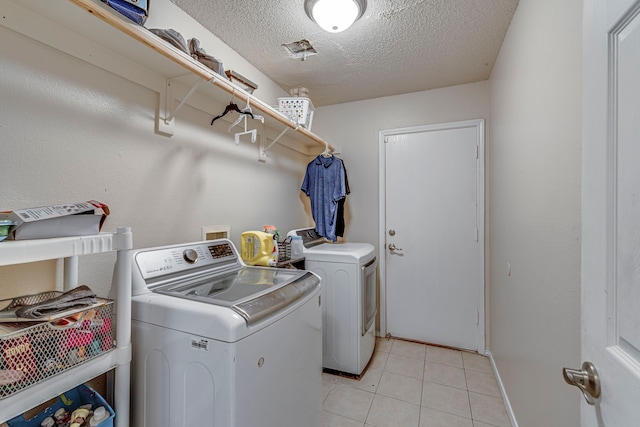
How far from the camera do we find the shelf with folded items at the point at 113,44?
93cm

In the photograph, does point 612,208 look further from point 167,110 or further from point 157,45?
point 167,110

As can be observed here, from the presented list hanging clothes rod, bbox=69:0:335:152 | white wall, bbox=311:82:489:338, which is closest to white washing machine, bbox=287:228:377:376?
white wall, bbox=311:82:489:338

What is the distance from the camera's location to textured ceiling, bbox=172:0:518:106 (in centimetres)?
159

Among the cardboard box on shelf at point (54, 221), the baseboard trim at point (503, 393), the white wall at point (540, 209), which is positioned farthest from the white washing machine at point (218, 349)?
the baseboard trim at point (503, 393)

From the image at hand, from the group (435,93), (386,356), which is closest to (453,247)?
(386,356)

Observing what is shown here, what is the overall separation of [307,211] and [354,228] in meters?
0.55

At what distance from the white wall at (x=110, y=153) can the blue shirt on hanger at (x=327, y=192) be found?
820 mm

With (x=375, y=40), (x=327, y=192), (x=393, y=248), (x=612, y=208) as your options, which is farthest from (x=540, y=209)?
(x=327, y=192)

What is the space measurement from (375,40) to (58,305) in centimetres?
213

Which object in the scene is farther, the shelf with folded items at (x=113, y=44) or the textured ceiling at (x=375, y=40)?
the textured ceiling at (x=375, y=40)

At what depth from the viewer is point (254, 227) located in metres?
2.19

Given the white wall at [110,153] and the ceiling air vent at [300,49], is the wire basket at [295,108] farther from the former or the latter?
the white wall at [110,153]

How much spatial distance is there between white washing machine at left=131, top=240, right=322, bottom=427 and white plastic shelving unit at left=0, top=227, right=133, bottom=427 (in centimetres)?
11

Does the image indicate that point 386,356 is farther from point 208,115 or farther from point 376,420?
point 208,115
